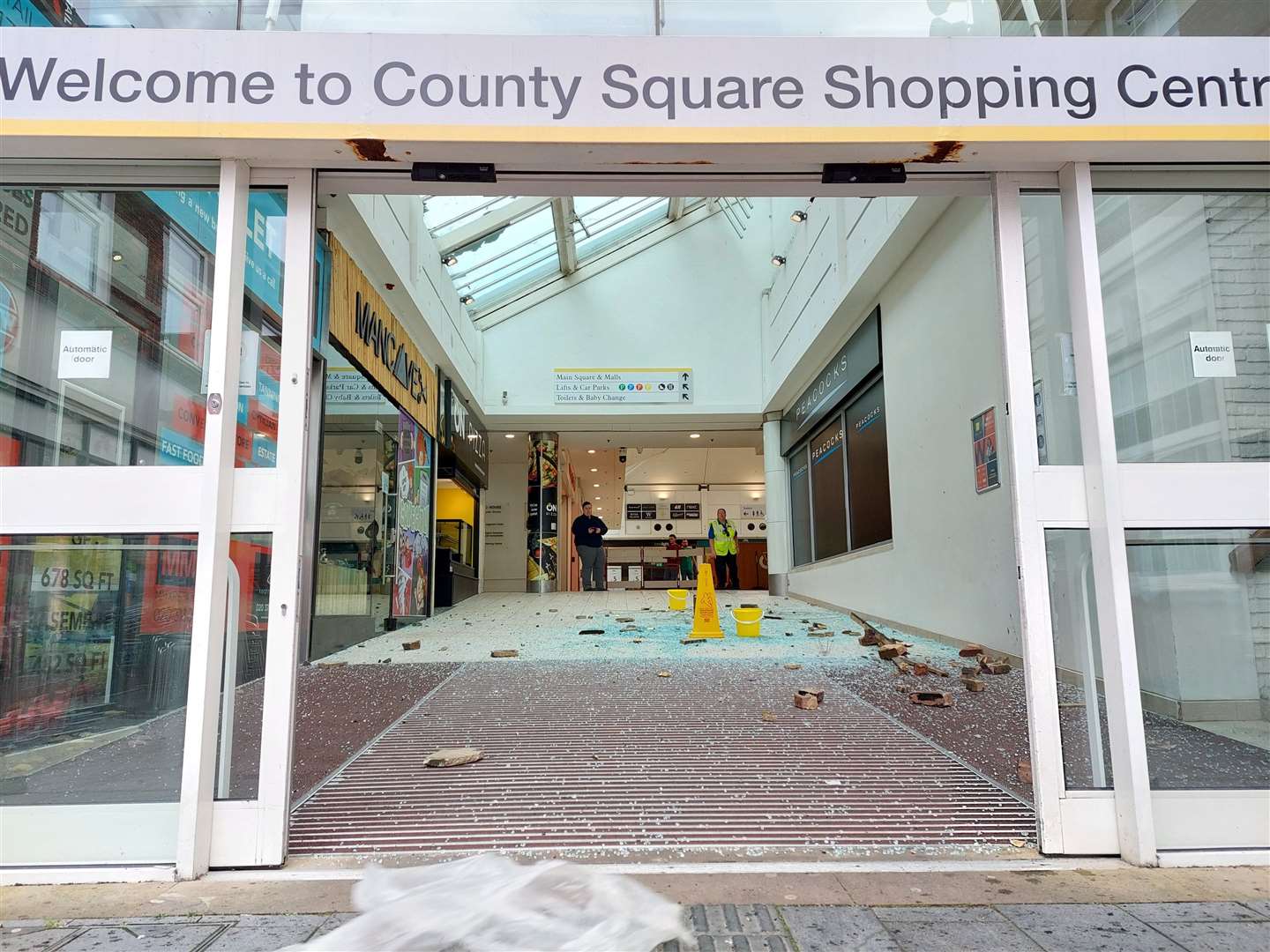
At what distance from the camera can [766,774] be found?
2.81 metres

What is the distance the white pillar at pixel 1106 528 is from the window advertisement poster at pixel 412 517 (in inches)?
259

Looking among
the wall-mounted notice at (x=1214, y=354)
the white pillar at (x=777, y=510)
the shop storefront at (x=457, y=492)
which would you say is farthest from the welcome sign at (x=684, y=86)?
the white pillar at (x=777, y=510)

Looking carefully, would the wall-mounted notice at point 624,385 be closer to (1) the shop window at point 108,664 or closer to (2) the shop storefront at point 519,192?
(2) the shop storefront at point 519,192

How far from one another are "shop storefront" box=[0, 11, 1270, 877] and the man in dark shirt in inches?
436

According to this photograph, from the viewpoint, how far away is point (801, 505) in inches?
479

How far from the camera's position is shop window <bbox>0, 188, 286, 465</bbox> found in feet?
7.46

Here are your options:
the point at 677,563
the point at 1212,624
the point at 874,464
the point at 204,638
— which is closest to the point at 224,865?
the point at 204,638

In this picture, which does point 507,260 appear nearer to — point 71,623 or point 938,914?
point 71,623

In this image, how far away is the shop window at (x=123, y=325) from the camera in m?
2.27

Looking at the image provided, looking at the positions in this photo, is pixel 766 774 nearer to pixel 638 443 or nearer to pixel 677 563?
pixel 638 443

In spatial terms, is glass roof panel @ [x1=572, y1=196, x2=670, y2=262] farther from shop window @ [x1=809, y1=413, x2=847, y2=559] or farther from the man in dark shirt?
shop window @ [x1=809, y1=413, x2=847, y2=559]

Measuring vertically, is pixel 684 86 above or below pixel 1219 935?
above

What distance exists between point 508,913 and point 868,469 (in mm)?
7348

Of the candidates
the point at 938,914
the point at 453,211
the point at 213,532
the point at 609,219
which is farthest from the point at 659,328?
the point at 938,914
